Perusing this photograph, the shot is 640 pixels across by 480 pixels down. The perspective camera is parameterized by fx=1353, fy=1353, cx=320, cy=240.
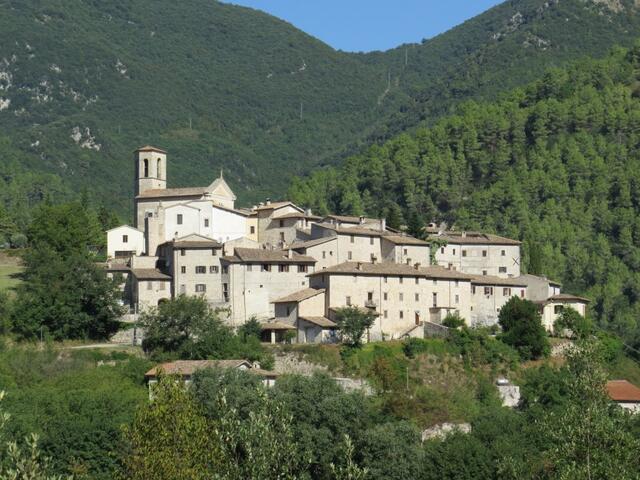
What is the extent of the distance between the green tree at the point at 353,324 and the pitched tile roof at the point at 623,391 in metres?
13.3

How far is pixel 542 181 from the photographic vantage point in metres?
131

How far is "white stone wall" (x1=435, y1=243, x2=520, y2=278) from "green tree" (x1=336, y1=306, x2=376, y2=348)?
Result: 627 inches

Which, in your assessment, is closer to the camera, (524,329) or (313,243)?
(524,329)

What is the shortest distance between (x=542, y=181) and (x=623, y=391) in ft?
193

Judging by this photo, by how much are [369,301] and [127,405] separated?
17.8m

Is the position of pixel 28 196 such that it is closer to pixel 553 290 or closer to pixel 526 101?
pixel 526 101

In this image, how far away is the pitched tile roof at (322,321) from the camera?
240 feet

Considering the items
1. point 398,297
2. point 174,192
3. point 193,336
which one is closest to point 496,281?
point 398,297

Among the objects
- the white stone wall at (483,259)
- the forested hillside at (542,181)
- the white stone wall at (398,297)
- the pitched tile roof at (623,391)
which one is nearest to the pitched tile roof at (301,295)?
the white stone wall at (398,297)

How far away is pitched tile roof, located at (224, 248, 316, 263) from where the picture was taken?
250ft

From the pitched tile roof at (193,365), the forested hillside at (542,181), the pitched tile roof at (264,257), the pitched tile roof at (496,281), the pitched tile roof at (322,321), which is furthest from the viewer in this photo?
the forested hillside at (542,181)

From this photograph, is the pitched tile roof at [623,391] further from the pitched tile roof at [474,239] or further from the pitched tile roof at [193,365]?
the pitched tile roof at [193,365]

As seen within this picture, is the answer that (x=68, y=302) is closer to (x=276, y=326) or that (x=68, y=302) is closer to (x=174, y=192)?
(x=276, y=326)

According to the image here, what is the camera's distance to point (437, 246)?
286ft
